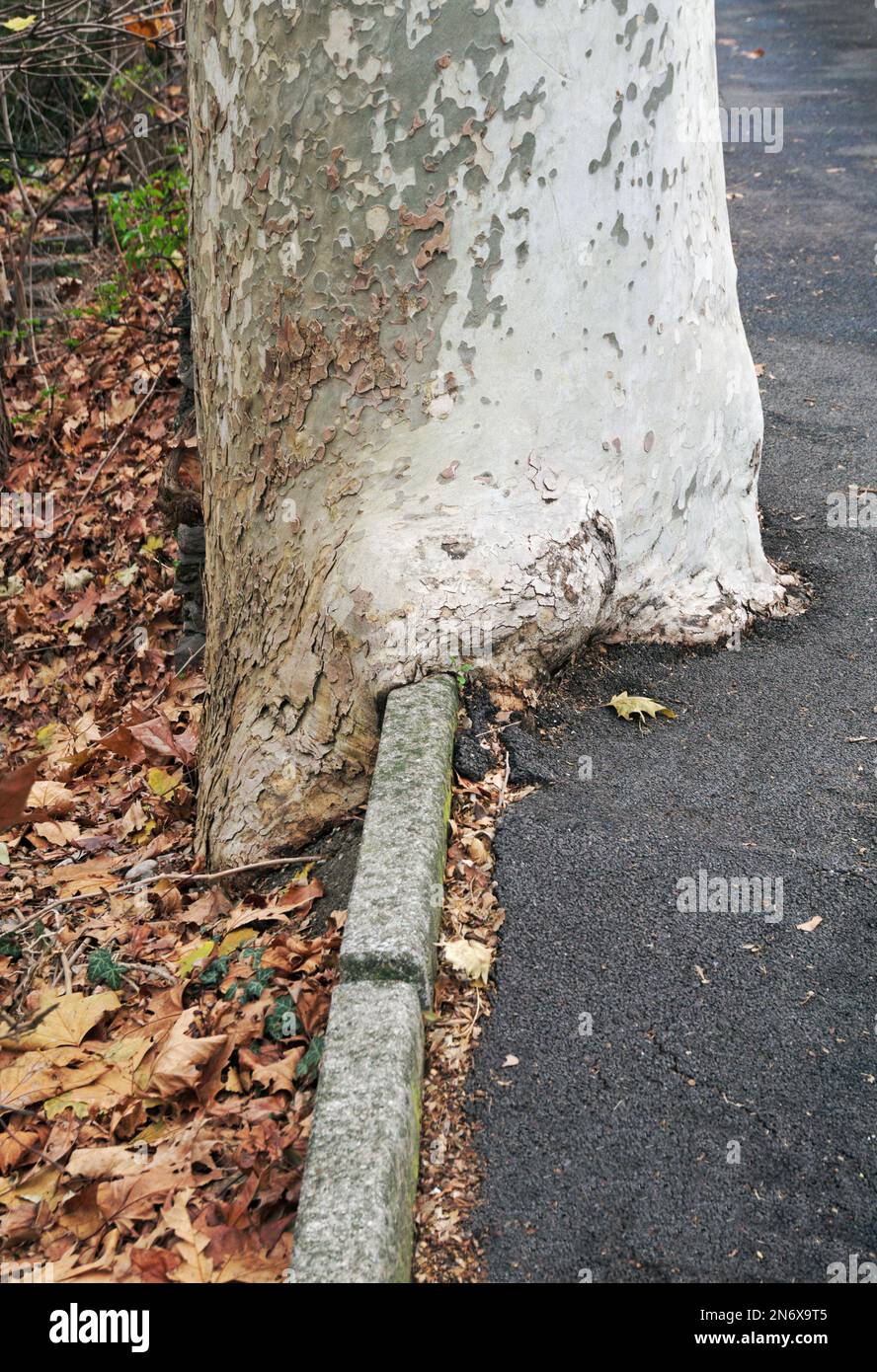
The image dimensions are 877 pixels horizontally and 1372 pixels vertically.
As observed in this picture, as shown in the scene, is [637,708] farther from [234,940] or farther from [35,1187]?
[35,1187]

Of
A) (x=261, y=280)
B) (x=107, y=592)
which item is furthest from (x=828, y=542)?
(x=107, y=592)

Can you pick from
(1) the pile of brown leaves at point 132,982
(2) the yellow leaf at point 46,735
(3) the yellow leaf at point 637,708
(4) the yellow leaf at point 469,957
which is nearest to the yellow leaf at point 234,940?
(1) the pile of brown leaves at point 132,982

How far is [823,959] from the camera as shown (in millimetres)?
2316

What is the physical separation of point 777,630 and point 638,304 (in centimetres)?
109

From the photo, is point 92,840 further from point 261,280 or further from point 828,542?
point 828,542

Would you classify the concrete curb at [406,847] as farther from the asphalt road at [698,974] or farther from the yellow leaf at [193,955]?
the yellow leaf at [193,955]

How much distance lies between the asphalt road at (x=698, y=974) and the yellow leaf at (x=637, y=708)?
1.8 inches

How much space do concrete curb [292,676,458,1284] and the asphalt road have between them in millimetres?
185

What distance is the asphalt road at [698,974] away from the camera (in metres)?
1.88

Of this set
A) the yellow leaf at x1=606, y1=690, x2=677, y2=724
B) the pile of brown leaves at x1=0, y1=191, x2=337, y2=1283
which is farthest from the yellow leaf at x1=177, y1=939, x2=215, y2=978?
the yellow leaf at x1=606, y1=690, x2=677, y2=724

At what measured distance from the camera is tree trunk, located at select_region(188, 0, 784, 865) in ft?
8.45

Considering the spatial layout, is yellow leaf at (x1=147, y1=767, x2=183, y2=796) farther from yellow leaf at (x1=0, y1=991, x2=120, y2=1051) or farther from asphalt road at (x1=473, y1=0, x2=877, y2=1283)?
asphalt road at (x1=473, y1=0, x2=877, y2=1283)

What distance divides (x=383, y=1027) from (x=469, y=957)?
32cm

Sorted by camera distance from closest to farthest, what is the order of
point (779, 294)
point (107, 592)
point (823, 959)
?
point (823, 959)
point (107, 592)
point (779, 294)
